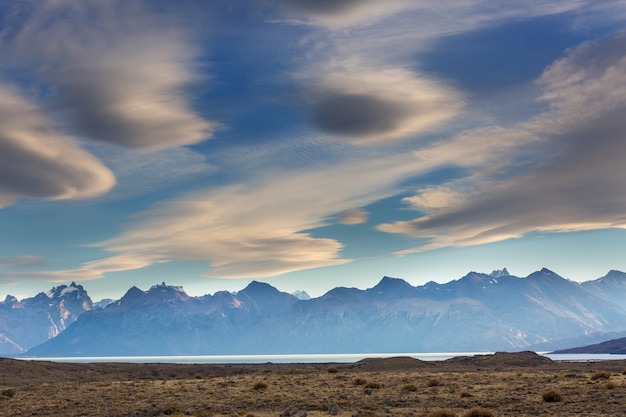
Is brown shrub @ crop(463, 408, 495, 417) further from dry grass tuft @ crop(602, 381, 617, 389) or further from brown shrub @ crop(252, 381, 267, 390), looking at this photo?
brown shrub @ crop(252, 381, 267, 390)

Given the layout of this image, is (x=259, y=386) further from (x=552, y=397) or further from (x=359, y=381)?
(x=552, y=397)

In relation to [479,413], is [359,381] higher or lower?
higher

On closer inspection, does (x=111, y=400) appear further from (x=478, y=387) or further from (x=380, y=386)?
(x=478, y=387)

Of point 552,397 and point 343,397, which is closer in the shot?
point 552,397

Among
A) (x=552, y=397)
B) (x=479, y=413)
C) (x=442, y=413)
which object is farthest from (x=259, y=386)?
(x=552, y=397)

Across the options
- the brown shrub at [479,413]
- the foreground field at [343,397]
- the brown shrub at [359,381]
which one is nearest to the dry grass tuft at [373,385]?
the foreground field at [343,397]

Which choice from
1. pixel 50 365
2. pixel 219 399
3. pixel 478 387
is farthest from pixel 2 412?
pixel 50 365

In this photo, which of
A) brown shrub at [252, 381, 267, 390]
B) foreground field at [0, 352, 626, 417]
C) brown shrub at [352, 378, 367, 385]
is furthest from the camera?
brown shrub at [352, 378, 367, 385]

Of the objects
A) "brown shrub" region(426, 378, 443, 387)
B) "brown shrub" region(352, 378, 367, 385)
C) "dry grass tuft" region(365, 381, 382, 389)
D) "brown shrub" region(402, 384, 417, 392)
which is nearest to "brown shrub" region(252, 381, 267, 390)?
"brown shrub" region(352, 378, 367, 385)

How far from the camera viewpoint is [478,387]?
4919cm

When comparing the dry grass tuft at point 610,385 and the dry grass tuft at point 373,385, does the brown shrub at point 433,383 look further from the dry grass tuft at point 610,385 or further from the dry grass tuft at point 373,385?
the dry grass tuft at point 610,385

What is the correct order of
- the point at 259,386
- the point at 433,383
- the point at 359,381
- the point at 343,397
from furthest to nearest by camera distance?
the point at 359,381, the point at 259,386, the point at 433,383, the point at 343,397

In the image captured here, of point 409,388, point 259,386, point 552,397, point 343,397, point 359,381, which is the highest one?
point 359,381

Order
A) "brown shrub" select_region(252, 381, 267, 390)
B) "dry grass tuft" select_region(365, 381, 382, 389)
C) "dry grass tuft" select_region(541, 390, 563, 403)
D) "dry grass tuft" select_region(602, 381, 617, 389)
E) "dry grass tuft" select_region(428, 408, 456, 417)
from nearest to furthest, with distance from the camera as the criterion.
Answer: "dry grass tuft" select_region(428, 408, 456, 417), "dry grass tuft" select_region(541, 390, 563, 403), "dry grass tuft" select_region(602, 381, 617, 389), "dry grass tuft" select_region(365, 381, 382, 389), "brown shrub" select_region(252, 381, 267, 390)
